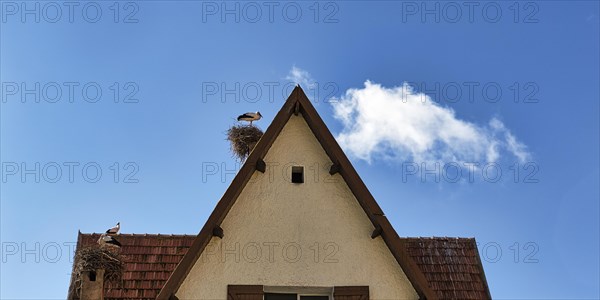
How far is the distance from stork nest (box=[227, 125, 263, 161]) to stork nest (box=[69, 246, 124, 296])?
410cm

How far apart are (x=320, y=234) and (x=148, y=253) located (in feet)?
14.2

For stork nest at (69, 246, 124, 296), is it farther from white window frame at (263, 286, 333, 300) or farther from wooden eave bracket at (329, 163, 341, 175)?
wooden eave bracket at (329, 163, 341, 175)

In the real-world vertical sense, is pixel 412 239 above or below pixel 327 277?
above

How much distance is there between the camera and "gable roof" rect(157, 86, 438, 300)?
50.1 feet

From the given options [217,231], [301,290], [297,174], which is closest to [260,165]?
[297,174]

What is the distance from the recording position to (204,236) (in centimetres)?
1544

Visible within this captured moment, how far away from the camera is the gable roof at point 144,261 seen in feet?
55.5

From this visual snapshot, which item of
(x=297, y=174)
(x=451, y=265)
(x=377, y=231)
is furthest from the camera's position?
(x=451, y=265)

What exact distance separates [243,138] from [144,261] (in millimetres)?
3629

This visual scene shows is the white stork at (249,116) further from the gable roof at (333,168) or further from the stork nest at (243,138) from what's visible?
the gable roof at (333,168)

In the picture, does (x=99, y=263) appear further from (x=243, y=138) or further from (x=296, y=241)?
(x=243, y=138)

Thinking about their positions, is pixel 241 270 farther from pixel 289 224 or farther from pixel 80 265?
pixel 80 265

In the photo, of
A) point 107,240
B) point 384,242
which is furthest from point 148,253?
point 384,242

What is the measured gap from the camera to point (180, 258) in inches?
710
